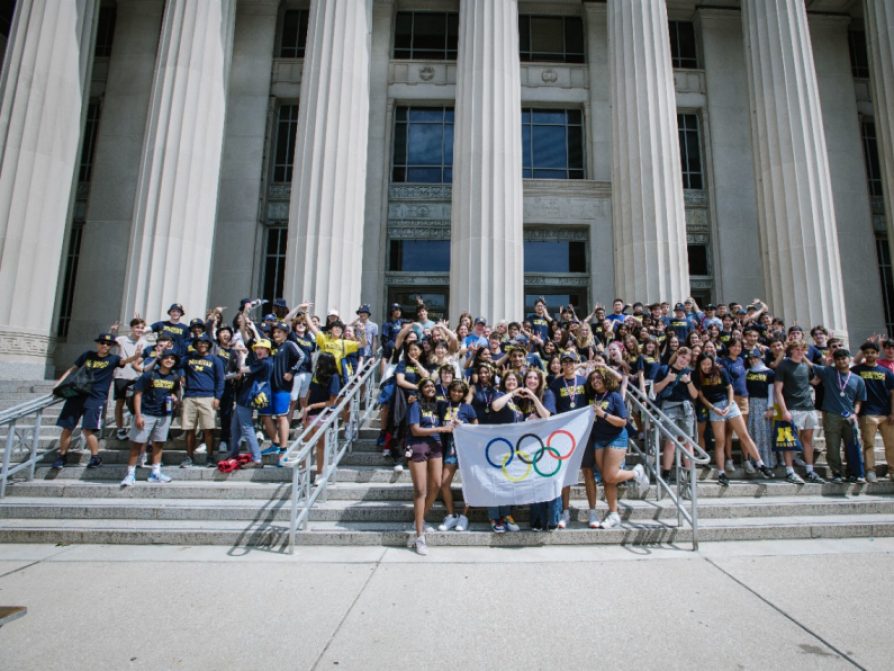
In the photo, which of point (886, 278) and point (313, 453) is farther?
point (886, 278)

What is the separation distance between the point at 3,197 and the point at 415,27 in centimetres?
1507

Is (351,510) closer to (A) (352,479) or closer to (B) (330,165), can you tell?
(A) (352,479)

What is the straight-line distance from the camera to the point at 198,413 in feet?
25.1

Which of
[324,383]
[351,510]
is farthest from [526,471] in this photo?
[324,383]

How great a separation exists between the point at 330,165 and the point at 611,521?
35.1 feet

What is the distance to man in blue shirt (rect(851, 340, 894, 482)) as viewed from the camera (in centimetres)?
729

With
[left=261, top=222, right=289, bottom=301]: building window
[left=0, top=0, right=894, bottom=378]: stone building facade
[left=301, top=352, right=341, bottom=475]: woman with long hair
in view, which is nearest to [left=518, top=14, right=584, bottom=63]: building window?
[left=0, top=0, right=894, bottom=378]: stone building facade

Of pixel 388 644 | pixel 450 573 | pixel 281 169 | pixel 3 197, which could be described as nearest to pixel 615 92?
pixel 281 169

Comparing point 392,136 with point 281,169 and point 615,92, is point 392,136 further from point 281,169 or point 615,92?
point 615,92

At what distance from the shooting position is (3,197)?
41.8ft

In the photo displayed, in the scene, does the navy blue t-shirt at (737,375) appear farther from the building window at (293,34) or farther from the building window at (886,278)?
the building window at (293,34)

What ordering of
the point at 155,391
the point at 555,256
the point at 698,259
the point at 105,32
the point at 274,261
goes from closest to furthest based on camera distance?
the point at 155,391
the point at 274,261
the point at 555,256
the point at 698,259
the point at 105,32

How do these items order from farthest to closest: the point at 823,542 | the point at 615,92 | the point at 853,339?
1. the point at 853,339
2. the point at 615,92
3. the point at 823,542

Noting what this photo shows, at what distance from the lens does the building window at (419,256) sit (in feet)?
59.6
